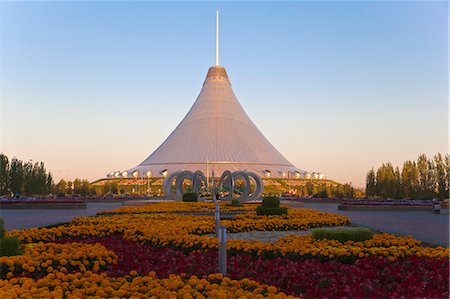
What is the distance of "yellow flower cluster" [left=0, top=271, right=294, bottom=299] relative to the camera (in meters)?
4.69

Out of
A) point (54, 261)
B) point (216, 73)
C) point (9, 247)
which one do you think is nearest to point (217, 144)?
point (216, 73)

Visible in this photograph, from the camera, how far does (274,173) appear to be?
83.6 metres

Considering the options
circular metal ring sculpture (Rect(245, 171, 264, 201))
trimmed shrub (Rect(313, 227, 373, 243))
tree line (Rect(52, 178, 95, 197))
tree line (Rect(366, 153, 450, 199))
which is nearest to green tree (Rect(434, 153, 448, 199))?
tree line (Rect(366, 153, 450, 199))

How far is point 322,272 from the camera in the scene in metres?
6.09

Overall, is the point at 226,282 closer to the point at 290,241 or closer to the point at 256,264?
the point at 256,264

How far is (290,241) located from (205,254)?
6.94ft

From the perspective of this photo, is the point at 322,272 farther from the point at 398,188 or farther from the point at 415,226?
the point at 398,188

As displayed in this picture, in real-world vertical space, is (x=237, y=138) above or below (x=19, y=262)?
above

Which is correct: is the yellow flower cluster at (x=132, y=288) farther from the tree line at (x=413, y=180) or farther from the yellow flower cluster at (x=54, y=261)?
the tree line at (x=413, y=180)

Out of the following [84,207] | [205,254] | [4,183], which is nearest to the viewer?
[205,254]

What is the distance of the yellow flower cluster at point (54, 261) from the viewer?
6.05m

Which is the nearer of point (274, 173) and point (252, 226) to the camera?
point (252, 226)

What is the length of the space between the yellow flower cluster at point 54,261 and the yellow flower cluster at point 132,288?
53 centimetres

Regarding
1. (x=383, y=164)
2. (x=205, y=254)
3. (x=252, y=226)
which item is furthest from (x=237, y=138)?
(x=205, y=254)
